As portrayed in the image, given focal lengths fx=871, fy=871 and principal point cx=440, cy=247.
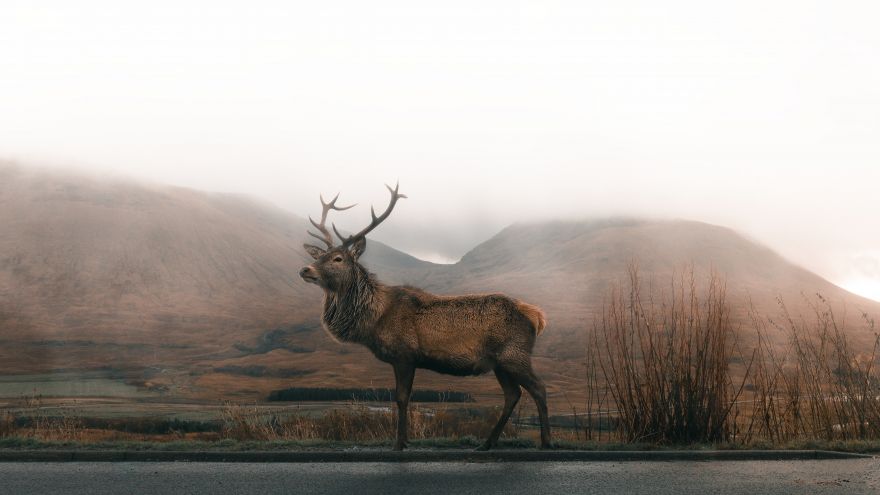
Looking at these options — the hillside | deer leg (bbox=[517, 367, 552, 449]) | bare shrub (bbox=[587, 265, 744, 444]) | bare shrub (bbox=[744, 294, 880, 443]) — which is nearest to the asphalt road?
deer leg (bbox=[517, 367, 552, 449])

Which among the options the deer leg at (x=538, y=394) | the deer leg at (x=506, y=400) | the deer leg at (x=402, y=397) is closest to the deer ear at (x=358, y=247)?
the deer leg at (x=402, y=397)

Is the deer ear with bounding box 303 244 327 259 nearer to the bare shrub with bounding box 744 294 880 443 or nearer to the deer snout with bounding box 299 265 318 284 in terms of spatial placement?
the deer snout with bounding box 299 265 318 284

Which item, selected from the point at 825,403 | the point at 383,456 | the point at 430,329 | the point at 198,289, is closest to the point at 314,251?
the point at 430,329

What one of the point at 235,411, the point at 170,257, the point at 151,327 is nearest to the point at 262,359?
the point at 151,327

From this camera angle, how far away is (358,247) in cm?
1137

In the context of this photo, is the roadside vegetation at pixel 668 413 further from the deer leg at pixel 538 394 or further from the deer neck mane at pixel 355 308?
the deer neck mane at pixel 355 308

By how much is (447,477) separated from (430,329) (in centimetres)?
227

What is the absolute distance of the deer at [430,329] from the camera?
10336 millimetres

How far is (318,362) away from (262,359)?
1043cm

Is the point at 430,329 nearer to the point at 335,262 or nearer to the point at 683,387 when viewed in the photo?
the point at 335,262

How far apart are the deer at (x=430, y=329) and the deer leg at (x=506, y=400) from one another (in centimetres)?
1

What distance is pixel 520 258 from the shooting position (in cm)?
17825

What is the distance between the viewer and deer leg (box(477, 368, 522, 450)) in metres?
10.2

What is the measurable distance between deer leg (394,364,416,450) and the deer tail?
1.53 metres
